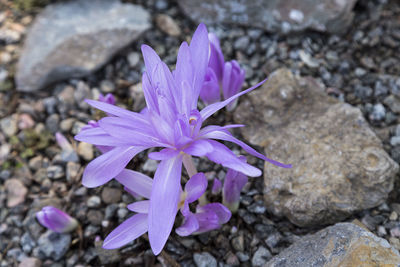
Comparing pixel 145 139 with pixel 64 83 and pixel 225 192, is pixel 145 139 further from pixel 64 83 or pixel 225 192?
pixel 64 83

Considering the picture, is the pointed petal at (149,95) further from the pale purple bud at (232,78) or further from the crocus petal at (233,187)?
the pale purple bud at (232,78)

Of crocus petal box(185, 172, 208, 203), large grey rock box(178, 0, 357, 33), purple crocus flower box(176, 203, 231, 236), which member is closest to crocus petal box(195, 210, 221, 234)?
purple crocus flower box(176, 203, 231, 236)

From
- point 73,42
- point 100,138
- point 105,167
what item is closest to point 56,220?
point 105,167

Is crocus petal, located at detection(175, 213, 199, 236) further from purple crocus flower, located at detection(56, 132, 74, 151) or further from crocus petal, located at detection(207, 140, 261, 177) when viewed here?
purple crocus flower, located at detection(56, 132, 74, 151)

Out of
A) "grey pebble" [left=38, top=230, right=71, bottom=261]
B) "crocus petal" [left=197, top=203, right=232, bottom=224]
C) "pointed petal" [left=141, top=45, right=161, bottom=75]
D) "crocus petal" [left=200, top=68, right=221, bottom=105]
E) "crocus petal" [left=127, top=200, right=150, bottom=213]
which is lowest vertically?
"grey pebble" [left=38, top=230, right=71, bottom=261]

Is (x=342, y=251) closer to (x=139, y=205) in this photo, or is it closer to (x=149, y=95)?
(x=139, y=205)
